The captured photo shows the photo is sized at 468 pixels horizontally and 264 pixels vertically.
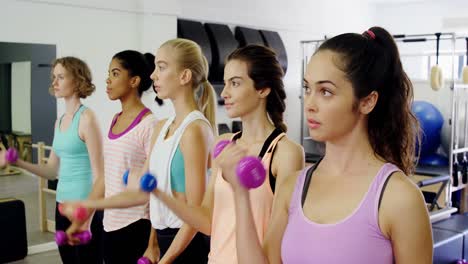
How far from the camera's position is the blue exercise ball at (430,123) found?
6406 mm

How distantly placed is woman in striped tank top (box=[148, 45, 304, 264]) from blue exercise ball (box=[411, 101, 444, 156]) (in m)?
4.85

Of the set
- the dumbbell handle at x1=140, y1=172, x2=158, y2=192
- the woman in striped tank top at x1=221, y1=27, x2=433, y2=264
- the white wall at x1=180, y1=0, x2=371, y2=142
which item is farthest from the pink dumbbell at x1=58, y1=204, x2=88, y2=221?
the white wall at x1=180, y1=0, x2=371, y2=142

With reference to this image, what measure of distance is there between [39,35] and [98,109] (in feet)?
3.02

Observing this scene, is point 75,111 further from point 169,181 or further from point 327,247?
point 327,247

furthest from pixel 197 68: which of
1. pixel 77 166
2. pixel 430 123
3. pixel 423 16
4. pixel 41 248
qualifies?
pixel 423 16

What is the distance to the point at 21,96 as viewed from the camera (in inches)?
189

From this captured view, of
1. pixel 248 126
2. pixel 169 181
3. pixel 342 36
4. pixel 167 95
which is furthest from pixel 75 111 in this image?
pixel 342 36

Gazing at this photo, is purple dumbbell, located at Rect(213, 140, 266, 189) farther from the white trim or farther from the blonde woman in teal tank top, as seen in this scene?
the white trim

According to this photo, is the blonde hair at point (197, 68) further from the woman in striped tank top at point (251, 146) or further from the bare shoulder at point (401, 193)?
the bare shoulder at point (401, 193)

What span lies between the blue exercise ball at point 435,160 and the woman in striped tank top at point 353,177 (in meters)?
5.51

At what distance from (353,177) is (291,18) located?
22.6 feet

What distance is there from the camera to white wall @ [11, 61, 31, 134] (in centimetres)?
475

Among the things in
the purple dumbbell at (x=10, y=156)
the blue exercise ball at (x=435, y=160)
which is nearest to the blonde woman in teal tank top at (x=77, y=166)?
the purple dumbbell at (x=10, y=156)

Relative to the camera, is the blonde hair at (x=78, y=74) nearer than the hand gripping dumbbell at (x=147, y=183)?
No
